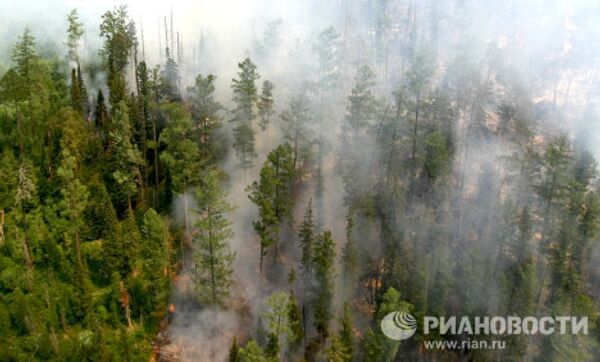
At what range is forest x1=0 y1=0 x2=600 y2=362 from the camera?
240 feet

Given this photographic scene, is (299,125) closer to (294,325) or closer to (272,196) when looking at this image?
(272,196)

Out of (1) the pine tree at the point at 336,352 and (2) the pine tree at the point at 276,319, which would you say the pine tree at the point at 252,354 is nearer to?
(2) the pine tree at the point at 276,319

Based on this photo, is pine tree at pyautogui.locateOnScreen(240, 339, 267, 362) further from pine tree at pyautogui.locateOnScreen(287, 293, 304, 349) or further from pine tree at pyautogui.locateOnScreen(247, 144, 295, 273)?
pine tree at pyautogui.locateOnScreen(247, 144, 295, 273)

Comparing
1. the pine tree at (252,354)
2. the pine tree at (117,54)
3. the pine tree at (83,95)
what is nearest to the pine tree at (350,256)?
the pine tree at (252,354)

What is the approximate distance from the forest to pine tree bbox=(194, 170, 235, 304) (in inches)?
12.4

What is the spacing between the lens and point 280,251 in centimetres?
8694

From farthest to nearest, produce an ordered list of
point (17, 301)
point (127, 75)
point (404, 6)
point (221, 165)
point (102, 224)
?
point (404, 6) < point (127, 75) < point (221, 165) < point (102, 224) < point (17, 301)

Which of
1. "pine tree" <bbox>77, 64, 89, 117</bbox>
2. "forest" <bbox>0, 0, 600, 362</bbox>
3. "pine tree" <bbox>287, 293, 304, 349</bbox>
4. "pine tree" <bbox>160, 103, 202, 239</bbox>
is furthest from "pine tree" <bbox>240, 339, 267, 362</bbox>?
"pine tree" <bbox>77, 64, 89, 117</bbox>

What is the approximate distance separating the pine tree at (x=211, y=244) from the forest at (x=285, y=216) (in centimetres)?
32

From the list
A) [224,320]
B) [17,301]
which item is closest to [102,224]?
[17,301]

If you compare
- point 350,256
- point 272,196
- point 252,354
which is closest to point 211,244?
point 272,196

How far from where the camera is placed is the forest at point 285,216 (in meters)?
73.2

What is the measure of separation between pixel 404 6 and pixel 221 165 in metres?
68.0

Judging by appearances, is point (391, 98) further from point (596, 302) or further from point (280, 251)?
point (596, 302)
